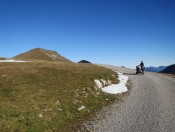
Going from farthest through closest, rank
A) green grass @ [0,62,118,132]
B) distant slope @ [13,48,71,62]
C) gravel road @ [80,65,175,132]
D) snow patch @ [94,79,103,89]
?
distant slope @ [13,48,71,62] < snow patch @ [94,79,103,89] < gravel road @ [80,65,175,132] < green grass @ [0,62,118,132]

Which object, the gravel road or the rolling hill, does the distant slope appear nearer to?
the rolling hill

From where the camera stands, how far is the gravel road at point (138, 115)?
60.7 feet

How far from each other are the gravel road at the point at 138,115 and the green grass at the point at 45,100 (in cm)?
162

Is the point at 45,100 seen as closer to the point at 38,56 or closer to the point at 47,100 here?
the point at 47,100

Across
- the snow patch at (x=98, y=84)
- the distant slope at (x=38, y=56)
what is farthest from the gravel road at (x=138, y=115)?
the distant slope at (x=38, y=56)

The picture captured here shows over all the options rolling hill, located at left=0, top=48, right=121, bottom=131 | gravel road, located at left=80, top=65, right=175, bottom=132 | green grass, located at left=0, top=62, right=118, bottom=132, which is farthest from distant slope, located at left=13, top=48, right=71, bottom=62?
gravel road, located at left=80, top=65, right=175, bottom=132

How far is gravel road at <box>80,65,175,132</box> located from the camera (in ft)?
60.7

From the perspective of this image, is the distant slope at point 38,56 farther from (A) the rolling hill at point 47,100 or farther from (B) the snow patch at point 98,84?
(B) the snow patch at point 98,84

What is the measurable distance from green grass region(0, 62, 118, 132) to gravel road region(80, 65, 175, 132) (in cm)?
162

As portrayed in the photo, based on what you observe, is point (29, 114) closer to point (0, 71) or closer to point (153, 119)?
point (153, 119)

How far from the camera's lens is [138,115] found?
21.5 m

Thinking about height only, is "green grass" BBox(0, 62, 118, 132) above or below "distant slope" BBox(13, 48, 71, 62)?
below

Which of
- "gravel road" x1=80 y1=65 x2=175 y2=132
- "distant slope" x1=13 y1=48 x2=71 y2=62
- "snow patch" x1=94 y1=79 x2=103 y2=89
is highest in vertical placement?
"distant slope" x1=13 y1=48 x2=71 y2=62

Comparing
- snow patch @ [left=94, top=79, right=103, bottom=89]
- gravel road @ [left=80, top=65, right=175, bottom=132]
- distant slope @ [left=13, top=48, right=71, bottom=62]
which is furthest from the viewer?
distant slope @ [left=13, top=48, right=71, bottom=62]
